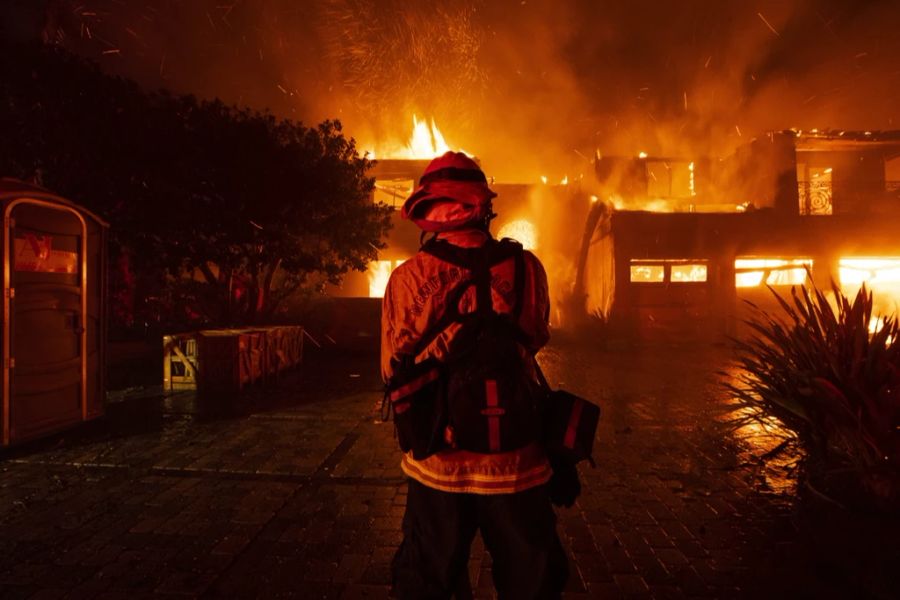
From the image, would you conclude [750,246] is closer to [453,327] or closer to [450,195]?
[450,195]

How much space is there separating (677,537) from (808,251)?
715 inches

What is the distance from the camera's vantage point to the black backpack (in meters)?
1.62

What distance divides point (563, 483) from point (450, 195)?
120cm

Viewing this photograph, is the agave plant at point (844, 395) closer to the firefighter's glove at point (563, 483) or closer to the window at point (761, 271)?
the firefighter's glove at point (563, 483)

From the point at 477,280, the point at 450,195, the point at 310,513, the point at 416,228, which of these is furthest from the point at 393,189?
the point at 477,280

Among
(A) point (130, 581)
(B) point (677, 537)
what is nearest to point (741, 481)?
(B) point (677, 537)

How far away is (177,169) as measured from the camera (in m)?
10.7

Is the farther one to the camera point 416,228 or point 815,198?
point 416,228

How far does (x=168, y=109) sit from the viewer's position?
11.3 metres

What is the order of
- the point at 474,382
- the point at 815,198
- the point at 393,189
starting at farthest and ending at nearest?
the point at 393,189 → the point at 815,198 → the point at 474,382

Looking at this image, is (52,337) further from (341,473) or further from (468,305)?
(468,305)

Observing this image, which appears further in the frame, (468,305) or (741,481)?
(741,481)

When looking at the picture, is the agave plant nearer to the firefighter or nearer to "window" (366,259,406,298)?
the firefighter

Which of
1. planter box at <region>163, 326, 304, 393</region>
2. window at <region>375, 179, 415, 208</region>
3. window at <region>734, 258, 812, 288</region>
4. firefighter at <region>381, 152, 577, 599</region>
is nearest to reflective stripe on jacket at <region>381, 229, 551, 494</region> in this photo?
firefighter at <region>381, 152, 577, 599</region>
